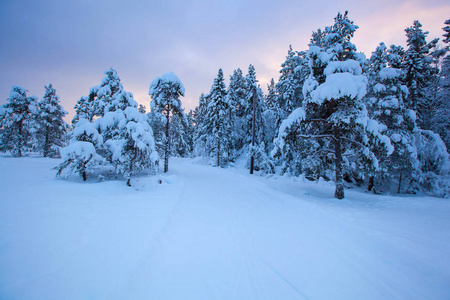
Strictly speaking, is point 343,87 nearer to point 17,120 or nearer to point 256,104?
point 256,104

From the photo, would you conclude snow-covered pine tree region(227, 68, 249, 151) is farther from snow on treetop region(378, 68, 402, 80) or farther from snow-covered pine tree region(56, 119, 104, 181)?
snow-covered pine tree region(56, 119, 104, 181)

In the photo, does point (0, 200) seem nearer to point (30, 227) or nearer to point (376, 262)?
point (30, 227)

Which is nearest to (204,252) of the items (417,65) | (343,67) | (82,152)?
(82,152)

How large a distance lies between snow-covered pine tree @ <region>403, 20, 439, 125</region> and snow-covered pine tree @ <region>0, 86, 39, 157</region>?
44378 millimetres

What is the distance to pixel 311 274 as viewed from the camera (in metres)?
3.40

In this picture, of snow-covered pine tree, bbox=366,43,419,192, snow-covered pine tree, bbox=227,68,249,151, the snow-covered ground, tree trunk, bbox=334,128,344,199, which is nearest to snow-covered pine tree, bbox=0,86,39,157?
the snow-covered ground

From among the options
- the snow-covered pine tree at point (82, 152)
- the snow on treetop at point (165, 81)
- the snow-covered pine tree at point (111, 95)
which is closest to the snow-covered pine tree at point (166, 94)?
the snow on treetop at point (165, 81)

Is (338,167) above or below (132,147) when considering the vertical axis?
below

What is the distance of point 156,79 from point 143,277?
1842cm

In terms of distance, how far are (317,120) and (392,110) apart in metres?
9.66

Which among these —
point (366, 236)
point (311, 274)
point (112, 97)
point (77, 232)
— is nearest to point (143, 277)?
point (77, 232)

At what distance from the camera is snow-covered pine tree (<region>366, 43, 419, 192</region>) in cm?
1402

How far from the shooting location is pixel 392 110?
14.5 meters

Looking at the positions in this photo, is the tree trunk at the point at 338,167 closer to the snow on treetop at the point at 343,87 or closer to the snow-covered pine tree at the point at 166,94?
the snow on treetop at the point at 343,87
